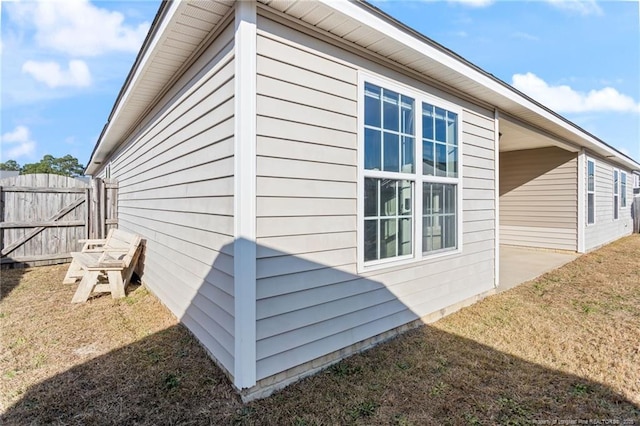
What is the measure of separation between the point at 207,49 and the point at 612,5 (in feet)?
20.8

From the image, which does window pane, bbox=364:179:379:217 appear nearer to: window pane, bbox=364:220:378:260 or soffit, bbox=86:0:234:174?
window pane, bbox=364:220:378:260

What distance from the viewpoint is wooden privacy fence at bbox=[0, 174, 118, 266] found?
636 centimetres

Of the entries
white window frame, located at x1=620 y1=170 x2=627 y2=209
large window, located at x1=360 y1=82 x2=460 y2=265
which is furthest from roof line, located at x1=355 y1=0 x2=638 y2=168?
white window frame, located at x1=620 y1=170 x2=627 y2=209

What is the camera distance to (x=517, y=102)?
4.58m

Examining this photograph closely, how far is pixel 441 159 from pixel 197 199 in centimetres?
273

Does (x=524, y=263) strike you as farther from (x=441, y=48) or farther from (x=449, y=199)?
(x=441, y=48)

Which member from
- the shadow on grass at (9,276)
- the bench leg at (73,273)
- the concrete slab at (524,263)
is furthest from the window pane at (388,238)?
the shadow on grass at (9,276)

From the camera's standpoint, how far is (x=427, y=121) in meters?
3.64

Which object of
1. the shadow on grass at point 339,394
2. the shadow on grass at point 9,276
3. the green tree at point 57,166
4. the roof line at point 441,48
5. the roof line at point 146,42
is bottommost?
the shadow on grass at point 339,394

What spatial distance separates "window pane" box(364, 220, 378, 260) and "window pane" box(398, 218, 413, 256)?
388 mm

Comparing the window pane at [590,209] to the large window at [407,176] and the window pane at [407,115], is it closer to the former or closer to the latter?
the large window at [407,176]

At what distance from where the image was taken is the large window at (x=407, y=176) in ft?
9.87

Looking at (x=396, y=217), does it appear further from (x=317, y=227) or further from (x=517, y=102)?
(x=517, y=102)

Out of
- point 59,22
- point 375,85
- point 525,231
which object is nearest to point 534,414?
point 375,85
